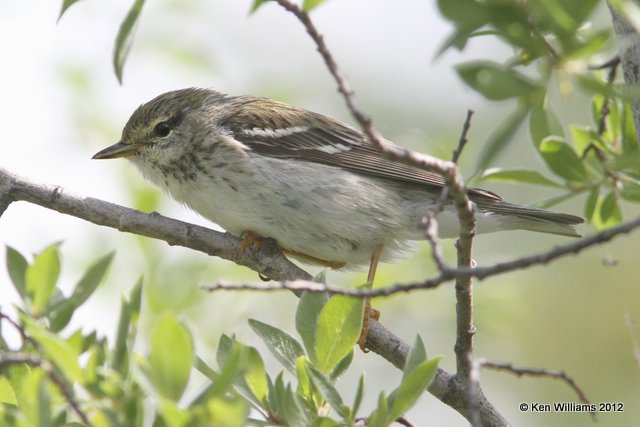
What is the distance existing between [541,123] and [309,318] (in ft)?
3.39

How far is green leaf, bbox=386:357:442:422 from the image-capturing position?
2.61 m

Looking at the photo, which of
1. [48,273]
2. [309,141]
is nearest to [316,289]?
[48,273]

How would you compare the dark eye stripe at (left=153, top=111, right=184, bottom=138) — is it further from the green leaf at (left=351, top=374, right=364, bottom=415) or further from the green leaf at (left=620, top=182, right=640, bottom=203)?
the green leaf at (left=351, top=374, right=364, bottom=415)

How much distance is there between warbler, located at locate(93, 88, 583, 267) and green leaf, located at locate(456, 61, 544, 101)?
292cm

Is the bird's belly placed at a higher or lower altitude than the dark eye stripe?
lower

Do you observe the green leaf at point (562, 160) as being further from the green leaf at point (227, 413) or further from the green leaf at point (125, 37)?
the green leaf at point (227, 413)

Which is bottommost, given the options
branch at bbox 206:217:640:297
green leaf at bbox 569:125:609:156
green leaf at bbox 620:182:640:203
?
branch at bbox 206:217:640:297

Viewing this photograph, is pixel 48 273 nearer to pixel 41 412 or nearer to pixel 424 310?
pixel 41 412

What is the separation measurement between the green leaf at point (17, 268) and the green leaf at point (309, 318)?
0.93 m

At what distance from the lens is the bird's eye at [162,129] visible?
20.4ft

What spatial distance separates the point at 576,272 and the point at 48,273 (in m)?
7.51

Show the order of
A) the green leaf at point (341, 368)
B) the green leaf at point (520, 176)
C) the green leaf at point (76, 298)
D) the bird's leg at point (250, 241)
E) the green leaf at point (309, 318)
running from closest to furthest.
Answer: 1. the green leaf at point (76, 298)
2. the green leaf at point (309, 318)
3. the green leaf at point (341, 368)
4. the green leaf at point (520, 176)
5. the bird's leg at point (250, 241)

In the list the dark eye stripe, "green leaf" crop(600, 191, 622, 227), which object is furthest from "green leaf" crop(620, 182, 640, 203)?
the dark eye stripe

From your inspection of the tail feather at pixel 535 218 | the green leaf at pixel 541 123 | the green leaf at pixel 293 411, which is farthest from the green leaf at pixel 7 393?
the tail feather at pixel 535 218
